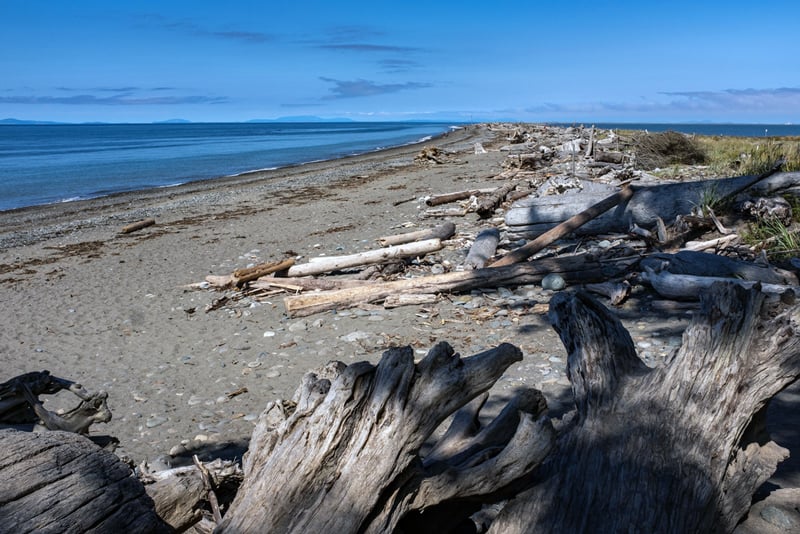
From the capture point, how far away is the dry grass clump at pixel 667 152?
19.3 metres

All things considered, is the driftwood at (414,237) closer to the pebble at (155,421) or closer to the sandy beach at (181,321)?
the sandy beach at (181,321)

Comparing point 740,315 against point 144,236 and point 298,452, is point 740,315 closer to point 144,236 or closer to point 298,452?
point 298,452

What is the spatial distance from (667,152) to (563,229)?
13631 millimetres

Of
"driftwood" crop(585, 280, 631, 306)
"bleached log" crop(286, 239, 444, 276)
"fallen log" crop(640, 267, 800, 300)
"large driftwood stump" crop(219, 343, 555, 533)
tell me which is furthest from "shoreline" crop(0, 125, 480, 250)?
"large driftwood stump" crop(219, 343, 555, 533)

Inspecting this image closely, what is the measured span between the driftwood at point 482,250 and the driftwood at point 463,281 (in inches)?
28.9

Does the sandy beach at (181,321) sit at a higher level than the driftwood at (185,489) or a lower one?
lower

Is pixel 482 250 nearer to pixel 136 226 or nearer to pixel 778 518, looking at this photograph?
pixel 778 518

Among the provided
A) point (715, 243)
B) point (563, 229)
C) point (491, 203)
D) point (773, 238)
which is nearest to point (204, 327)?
point (563, 229)

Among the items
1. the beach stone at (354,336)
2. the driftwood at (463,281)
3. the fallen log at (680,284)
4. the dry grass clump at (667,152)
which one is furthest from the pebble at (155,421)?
the dry grass clump at (667,152)

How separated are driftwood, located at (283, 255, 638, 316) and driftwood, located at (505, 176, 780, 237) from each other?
6.92 ft

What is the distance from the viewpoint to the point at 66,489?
201cm

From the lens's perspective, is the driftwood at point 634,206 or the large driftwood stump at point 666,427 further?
the driftwood at point 634,206

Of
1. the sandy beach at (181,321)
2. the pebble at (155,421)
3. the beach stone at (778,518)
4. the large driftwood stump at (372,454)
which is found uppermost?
the large driftwood stump at (372,454)

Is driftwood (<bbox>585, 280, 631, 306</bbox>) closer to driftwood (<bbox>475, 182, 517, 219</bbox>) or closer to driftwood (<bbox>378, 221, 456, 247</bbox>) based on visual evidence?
driftwood (<bbox>378, 221, 456, 247</bbox>)
